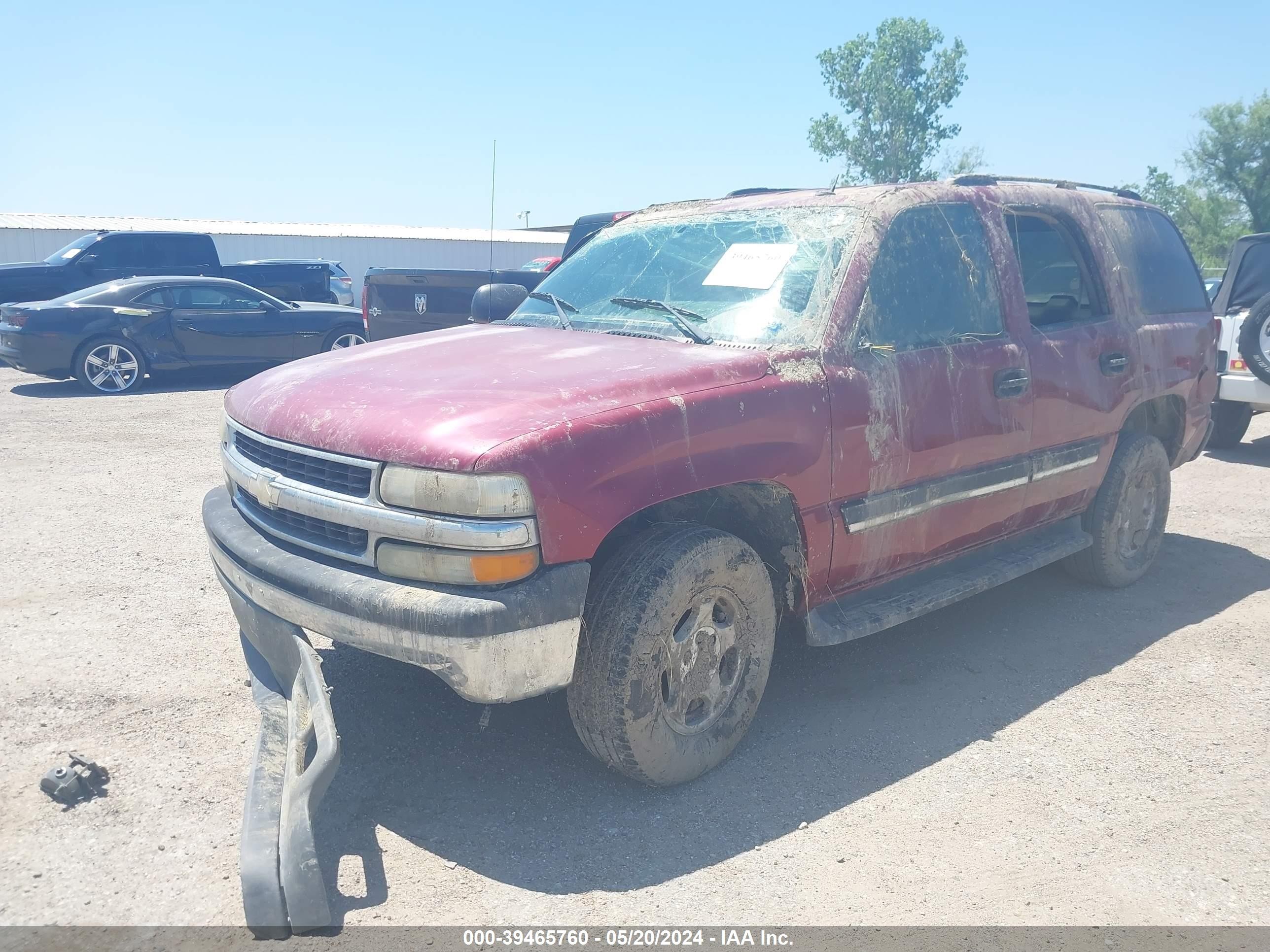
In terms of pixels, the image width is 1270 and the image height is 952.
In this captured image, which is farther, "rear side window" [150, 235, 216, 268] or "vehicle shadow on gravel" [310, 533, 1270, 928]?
"rear side window" [150, 235, 216, 268]

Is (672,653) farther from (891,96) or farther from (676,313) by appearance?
(891,96)

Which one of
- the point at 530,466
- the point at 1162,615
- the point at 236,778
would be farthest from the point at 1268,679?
the point at 236,778

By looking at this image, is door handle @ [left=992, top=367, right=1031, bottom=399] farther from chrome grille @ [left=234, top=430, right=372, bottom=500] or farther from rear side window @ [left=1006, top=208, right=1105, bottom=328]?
chrome grille @ [left=234, top=430, right=372, bottom=500]

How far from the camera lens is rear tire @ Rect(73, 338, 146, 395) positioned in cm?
1215

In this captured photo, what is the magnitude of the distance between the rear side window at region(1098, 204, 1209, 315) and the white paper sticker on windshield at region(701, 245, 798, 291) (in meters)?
2.17

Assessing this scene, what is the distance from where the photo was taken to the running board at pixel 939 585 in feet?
12.1

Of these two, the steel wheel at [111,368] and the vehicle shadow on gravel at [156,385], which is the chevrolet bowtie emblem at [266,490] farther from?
the steel wheel at [111,368]

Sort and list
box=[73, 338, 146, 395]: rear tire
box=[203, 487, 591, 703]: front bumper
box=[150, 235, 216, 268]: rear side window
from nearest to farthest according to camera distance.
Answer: box=[203, 487, 591, 703]: front bumper → box=[73, 338, 146, 395]: rear tire → box=[150, 235, 216, 268]: rear side window

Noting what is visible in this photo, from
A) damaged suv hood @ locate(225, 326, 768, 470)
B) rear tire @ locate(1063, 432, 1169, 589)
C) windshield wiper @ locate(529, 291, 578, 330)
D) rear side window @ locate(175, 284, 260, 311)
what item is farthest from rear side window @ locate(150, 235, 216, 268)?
rear tire @ locate(1063, 432, 1169, 589)

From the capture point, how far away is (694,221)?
4355mm

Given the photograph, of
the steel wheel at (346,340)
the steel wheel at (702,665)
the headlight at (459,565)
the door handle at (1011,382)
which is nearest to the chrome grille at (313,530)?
the headlight at (459,565)

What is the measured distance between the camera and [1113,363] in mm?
4801

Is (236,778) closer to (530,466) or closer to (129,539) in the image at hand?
(530,466)

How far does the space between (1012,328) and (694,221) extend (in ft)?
4.63
